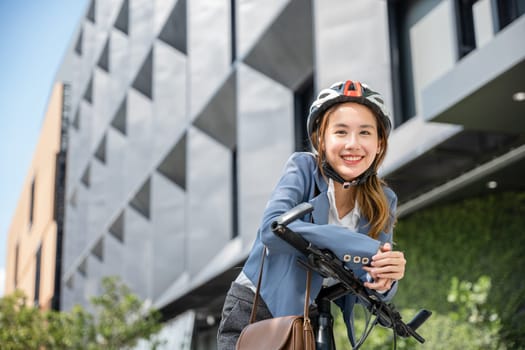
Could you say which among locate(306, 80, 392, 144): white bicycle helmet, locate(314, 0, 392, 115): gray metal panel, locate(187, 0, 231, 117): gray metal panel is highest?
locate(187, 0, 231, 117): gray metal panel

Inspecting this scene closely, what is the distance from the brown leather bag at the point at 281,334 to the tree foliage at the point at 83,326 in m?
15.6

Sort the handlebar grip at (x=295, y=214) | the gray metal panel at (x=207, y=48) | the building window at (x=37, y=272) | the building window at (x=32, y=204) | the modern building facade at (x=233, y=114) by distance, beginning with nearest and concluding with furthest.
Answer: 1. the handlebar grip at (x=295, y=214)
2. the modern building facade at (x=233, y=114)
3. the gray metal panel at (x=207, y=48)
4. the building window at (x=37, y=272)
5. the building window at (x=32, y=204)

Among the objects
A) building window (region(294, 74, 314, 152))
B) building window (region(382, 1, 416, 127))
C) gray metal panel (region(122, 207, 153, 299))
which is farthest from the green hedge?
gray metal panel (region(122, 207, 153, 299))

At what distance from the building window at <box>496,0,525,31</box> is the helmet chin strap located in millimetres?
6226

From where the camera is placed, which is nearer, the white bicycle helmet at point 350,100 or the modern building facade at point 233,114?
Result: the white bicycle helmet at point 350,100

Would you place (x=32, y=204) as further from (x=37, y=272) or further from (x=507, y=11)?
(x=507, y=11)

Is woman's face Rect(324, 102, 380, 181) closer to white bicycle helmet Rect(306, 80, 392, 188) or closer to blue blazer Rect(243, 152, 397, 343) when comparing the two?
white bicycle helmet Rect(306, 80, 392, 188)

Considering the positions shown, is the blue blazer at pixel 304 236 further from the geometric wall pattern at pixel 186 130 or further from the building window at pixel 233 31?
the building window at pixel 233 31

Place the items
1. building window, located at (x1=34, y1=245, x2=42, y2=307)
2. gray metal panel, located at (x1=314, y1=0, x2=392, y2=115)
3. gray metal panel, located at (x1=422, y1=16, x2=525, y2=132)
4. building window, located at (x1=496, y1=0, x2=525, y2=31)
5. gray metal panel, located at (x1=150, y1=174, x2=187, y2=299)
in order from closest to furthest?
gray metal panel, located at (x1=422, y1=16, x2=525, y2=132)
building window, located at (x1=496, y1=0, x2=525, y2=31)
gray metal panel, located at (x1=314, y1=0, x2=392, y2=115)
gray metal panel, located at (x1=150, y1=174, x2=187, y2=299)
building window, located at (x1=34, y1=245, x2=42, y2=307)

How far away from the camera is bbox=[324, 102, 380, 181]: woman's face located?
278 centimetres

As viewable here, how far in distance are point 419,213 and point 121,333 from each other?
31.8ft

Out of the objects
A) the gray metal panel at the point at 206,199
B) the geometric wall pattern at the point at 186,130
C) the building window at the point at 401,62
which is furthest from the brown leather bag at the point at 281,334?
the gray metal panel at the point at 206,199

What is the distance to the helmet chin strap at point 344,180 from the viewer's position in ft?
9.18

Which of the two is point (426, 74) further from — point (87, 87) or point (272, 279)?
point (87, 87)
